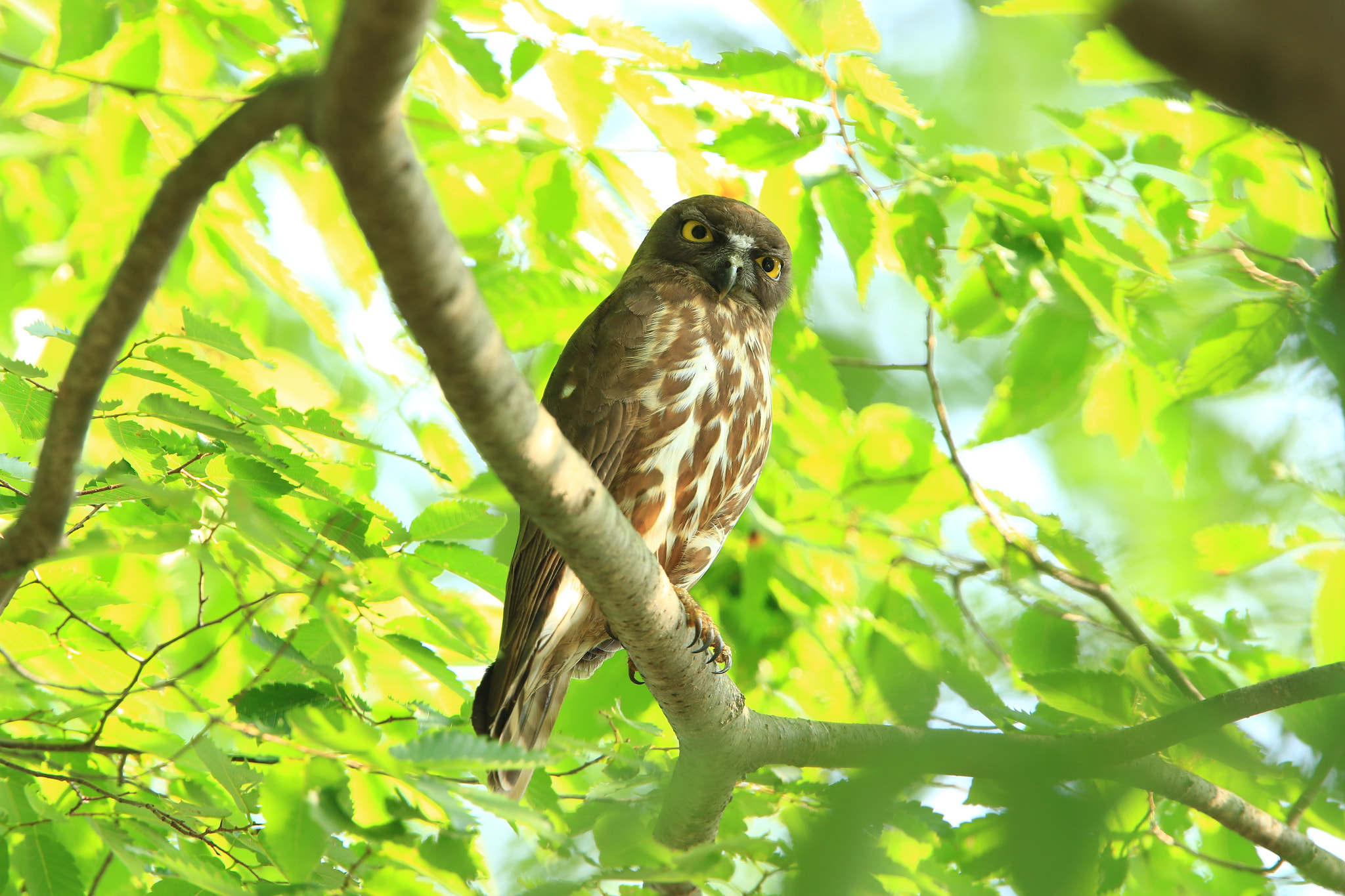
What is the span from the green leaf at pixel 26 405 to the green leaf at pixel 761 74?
202cm

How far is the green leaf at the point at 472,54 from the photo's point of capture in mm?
3020

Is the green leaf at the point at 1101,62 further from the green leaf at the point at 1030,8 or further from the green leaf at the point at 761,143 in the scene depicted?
the green leaf at the point at 761,143

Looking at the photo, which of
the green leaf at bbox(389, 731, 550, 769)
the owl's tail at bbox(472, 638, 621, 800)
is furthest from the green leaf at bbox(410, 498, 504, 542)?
the owl's tail at bbox(472, 638, 621, 800)

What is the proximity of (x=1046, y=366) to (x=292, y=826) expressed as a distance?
115 inches

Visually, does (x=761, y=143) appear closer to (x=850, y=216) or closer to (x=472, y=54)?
(x=850, y=216)

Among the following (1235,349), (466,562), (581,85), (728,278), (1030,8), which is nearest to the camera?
(1235,349)

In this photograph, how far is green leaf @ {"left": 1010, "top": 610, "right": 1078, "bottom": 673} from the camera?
256 centimetres

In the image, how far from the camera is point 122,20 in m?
3.54

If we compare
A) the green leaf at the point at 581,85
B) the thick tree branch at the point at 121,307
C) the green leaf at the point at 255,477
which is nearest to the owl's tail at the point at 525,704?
the green leaf at the point at 255,477

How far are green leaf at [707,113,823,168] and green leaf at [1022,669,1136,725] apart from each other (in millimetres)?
2142

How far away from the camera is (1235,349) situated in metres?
1.92

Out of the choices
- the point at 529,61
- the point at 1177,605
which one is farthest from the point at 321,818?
the point at 1177,605

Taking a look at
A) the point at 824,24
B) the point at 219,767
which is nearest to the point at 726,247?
the point at 824,24

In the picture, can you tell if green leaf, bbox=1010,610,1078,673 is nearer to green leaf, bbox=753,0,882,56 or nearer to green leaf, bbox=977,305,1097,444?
green leaf, bbox=977,305,1097,444
